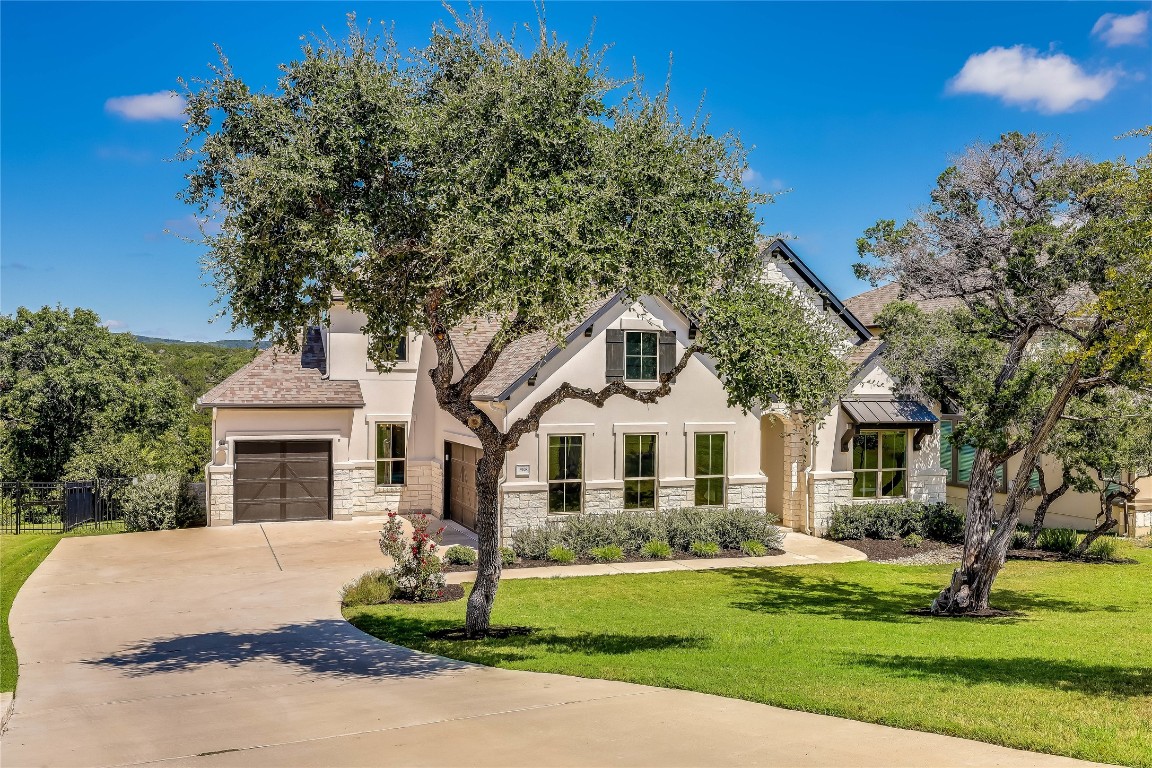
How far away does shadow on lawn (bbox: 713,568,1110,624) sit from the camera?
15883 millimetres

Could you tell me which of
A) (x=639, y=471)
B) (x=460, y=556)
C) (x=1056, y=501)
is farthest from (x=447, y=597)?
(x=1056, y=501)

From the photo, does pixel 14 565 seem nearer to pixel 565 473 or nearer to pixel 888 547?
pixel 565 473

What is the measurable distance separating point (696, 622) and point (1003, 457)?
6355 millimetres

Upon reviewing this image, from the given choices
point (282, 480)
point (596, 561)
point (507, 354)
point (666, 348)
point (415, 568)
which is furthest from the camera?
point (282, 480)

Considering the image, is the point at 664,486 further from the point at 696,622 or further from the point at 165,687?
the point at 165,687

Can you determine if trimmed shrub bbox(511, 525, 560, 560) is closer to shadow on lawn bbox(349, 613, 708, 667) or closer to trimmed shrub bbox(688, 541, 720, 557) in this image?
trimmed shrub bbox(688, 541, 720, 557)

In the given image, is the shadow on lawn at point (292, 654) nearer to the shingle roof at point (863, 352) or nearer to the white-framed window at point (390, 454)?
the white-framed window at point (390, 454)

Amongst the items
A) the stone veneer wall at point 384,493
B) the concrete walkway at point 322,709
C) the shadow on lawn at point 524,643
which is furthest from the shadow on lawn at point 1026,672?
the stone veneer wall at point 384,493

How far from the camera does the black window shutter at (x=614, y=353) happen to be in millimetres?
22344

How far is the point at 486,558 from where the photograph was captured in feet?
43.7

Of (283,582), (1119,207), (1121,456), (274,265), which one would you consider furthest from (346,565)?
(1121,456)

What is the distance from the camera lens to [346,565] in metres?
19.9

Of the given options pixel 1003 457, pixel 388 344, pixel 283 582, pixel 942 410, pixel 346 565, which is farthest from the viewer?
pixel 942 410

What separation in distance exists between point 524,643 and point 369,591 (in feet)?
15.1
